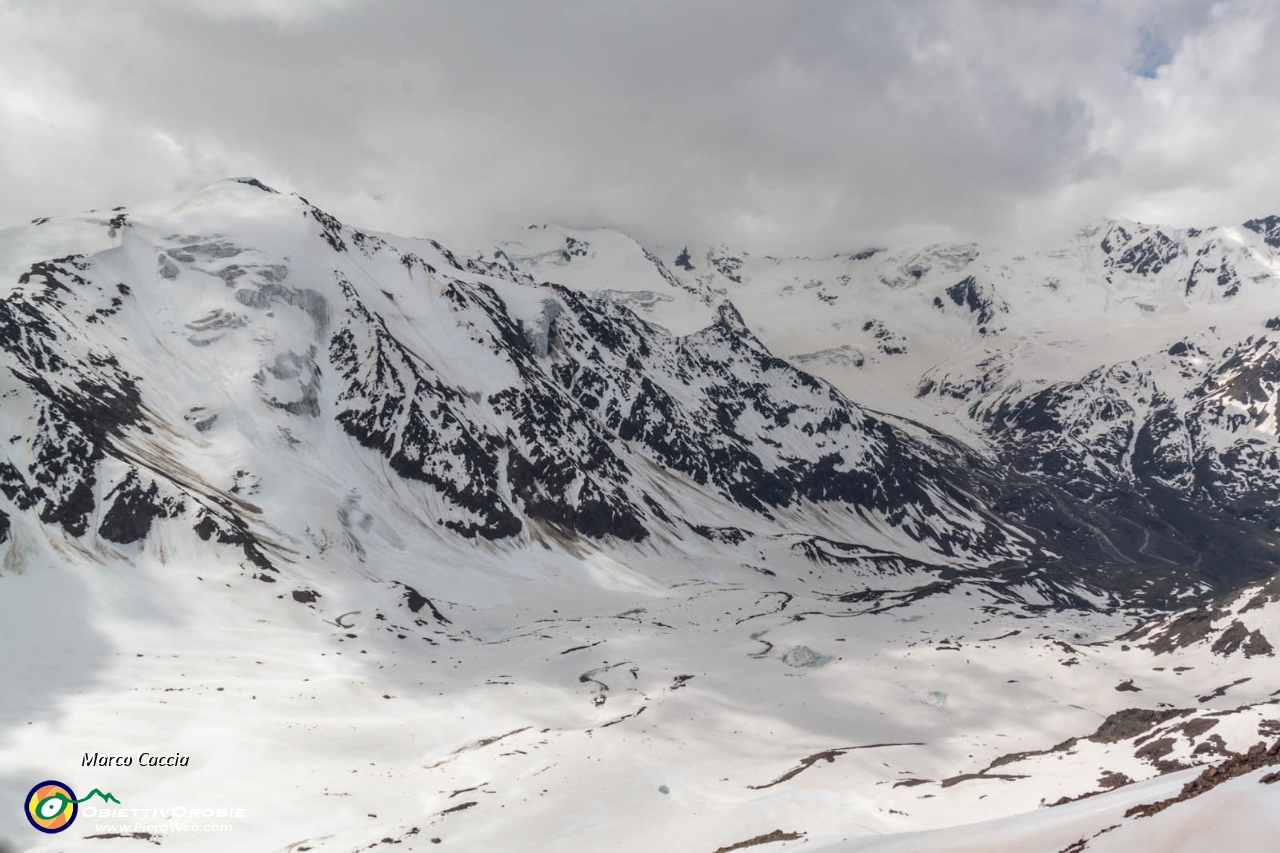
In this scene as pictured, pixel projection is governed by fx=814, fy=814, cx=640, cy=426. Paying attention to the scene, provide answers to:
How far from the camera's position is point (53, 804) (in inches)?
2047

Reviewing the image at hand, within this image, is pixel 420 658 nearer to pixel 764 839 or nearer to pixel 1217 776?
pixel 764 839

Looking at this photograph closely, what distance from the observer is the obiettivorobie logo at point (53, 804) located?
47594 mm

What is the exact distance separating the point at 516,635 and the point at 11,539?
64170 mm

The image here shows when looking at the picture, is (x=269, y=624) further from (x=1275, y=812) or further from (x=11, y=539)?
(x=1275, y=812)

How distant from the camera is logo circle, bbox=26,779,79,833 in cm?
4753

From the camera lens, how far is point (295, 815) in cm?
5338

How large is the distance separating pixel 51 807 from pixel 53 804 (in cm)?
75

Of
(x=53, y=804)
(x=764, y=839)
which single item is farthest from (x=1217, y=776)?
(x=53, y=804)

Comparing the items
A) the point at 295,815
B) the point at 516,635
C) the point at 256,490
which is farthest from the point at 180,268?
the point at 295,815

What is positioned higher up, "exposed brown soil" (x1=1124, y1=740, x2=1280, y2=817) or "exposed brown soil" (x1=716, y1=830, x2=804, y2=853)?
"exposed brown soil" (x1=716, y1=830, x2=804, y2=853)

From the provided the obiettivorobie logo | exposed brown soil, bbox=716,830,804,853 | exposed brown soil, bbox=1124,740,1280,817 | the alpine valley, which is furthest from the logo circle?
exposed brown soil, bbox=1124,740,1280,817

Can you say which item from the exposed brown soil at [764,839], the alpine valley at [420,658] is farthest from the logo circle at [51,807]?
the exposed brown soil at [764,839]

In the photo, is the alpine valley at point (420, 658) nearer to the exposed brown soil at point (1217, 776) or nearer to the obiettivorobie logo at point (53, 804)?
the exposed brown soil at point (1217, 776)

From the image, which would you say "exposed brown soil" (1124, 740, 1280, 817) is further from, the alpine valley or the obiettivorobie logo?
the obiettivorobie logo
